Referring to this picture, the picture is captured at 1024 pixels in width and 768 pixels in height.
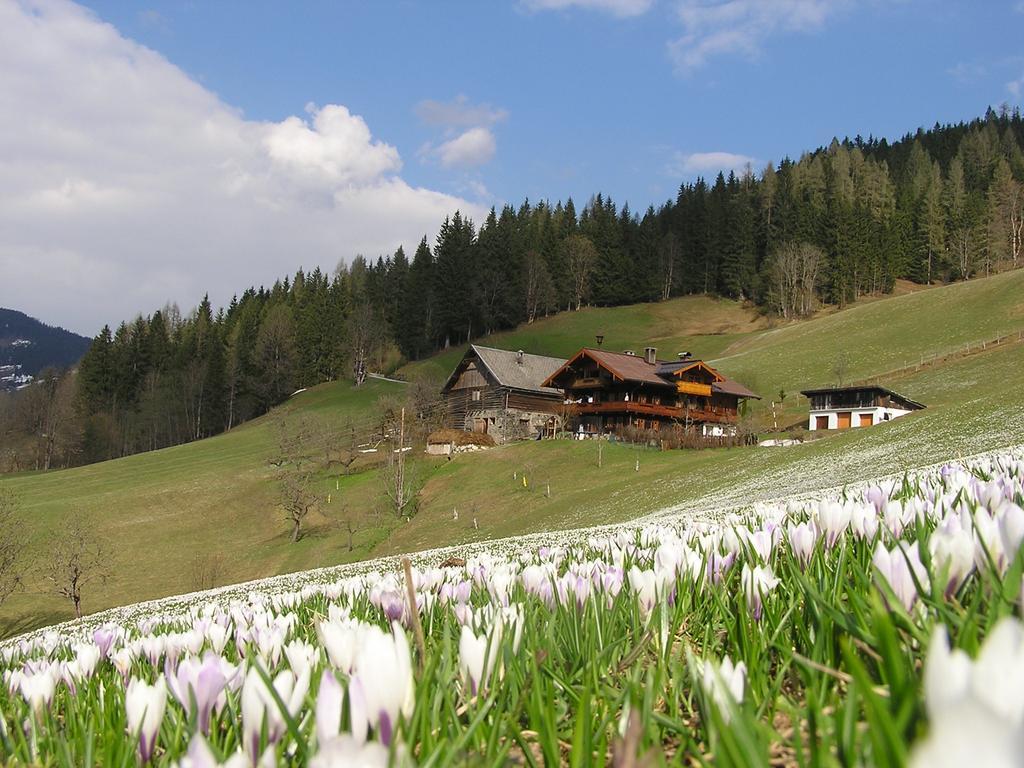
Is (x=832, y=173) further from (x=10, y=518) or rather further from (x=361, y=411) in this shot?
(x=10, y=518)

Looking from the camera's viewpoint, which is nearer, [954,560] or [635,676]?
[635,676]

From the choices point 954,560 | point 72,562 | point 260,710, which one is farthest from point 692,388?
point 260,710

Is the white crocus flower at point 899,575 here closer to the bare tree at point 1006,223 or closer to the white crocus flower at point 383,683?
the white crocus flower at point 383,683

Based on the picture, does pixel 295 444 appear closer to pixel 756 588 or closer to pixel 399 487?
pixel 399 487

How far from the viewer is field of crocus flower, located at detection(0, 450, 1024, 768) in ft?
2.76

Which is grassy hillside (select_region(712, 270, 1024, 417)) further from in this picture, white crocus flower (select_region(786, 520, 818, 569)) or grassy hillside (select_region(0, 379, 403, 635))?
white crocus flower (select_region(786, 520, 818, 569))

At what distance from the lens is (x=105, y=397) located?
5566 inches

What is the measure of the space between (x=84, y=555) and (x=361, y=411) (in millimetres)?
54174

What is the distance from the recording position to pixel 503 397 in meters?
77.3

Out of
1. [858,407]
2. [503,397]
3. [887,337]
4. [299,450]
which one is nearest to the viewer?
[858,407]

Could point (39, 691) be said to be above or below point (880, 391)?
below

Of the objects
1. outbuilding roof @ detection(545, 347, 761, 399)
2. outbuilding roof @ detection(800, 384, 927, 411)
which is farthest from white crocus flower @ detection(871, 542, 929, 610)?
outbuilding roof @ detection(545, 347, 761, 399)

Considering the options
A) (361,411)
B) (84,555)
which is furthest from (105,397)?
(84,555)

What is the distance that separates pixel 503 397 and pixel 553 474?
25.4 m
